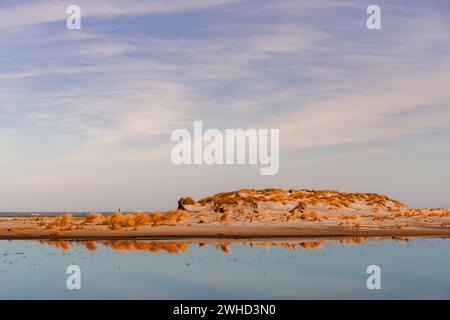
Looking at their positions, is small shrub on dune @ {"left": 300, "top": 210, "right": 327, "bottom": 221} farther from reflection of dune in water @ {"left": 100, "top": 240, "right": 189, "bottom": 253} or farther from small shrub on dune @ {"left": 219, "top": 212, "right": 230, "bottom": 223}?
reflection of dune in water @ {"left": 100, "top": 240, "right": 189, "bottom": 253}

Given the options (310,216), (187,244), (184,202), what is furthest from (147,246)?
(184,202)

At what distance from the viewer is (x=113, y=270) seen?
2061 centimetres

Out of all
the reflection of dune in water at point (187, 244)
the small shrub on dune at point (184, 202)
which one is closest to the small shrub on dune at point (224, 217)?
the small shrub on dune at point (184, 202)

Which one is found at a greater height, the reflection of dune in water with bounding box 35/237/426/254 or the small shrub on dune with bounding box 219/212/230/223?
the small shrub on dune with bounding box 219/212/230/223

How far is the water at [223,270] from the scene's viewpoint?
656 inches

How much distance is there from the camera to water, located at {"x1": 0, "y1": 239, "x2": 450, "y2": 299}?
54.7 feet

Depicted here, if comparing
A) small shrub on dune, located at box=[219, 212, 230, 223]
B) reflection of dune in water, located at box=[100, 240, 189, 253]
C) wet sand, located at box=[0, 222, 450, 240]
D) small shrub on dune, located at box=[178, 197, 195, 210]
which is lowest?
reflection of dune in water, located at box=[100, 240, 189, 253]

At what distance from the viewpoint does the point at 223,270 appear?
2073 cm

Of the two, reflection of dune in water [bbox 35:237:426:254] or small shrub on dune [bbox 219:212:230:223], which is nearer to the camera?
reflection of dune in water [bbox 35:237:426:254]

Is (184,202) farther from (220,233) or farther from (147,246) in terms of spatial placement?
(147,246)

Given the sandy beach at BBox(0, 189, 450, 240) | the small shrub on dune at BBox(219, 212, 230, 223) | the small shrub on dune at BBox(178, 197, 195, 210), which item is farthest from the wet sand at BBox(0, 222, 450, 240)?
the small shrub on dune at BBox(178, 197, 195, 210)

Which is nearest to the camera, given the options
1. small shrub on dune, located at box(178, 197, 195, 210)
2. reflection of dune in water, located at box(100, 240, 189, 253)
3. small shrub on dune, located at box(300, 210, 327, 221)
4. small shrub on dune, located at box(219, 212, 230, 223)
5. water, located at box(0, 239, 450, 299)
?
water, located at box(0, 239, 450, 299)
